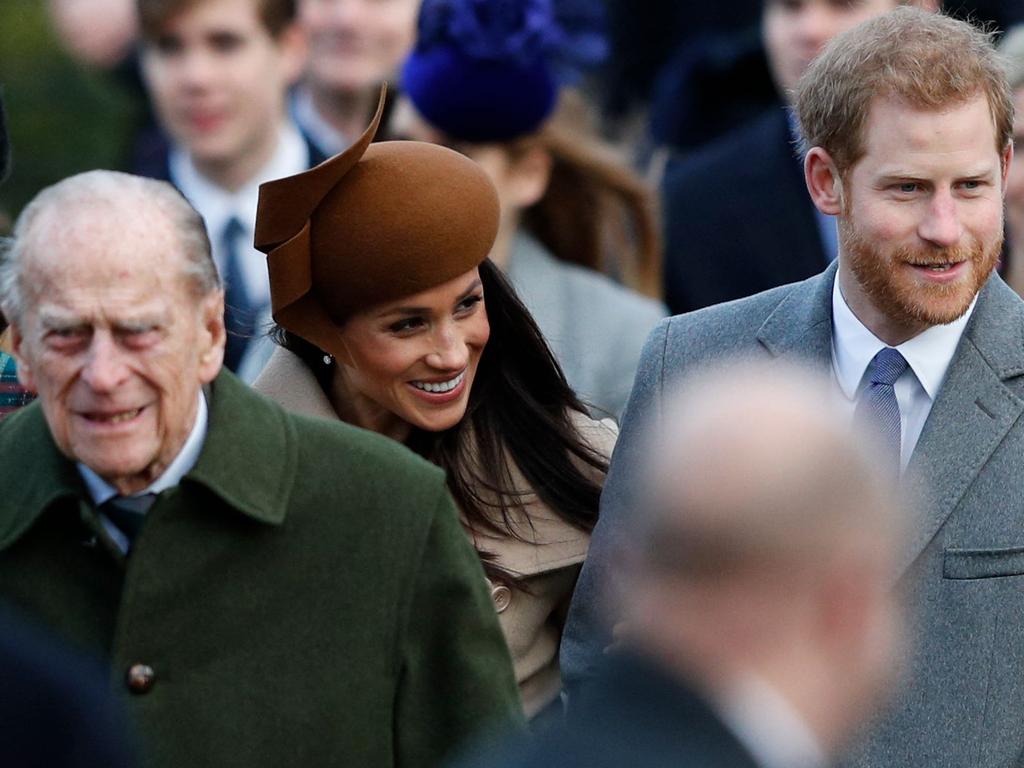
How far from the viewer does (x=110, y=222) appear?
13.2 feet

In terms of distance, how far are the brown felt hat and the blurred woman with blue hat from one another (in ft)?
4.37

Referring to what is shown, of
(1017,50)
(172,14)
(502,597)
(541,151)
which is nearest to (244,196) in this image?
(172,14)

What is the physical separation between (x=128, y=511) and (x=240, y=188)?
3546mm

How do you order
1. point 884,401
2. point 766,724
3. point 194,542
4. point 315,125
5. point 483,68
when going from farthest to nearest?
point 315,125, point 483,68, point 884,401, point 194,542, point 766,724

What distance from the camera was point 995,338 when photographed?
4594 mm

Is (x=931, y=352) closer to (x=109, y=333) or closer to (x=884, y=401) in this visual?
(x=884, y=401)

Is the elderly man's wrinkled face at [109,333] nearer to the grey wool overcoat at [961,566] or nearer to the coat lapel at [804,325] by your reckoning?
the grey wool overcoat at [961,566]

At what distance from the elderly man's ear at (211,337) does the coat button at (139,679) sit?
50cm

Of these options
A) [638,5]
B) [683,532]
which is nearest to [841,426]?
[683,532]

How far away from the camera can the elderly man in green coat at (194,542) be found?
4.01 m

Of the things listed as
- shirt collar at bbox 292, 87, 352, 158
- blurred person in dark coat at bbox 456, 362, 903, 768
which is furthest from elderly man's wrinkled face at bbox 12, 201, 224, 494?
shirt collar at bbox 292, 87, 352, 158

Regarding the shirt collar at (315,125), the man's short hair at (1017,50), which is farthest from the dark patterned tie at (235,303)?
the man's short hair at (1017,50)

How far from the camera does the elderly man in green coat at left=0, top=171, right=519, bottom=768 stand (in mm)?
4012

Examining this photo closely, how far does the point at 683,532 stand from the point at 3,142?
2.40 meters
